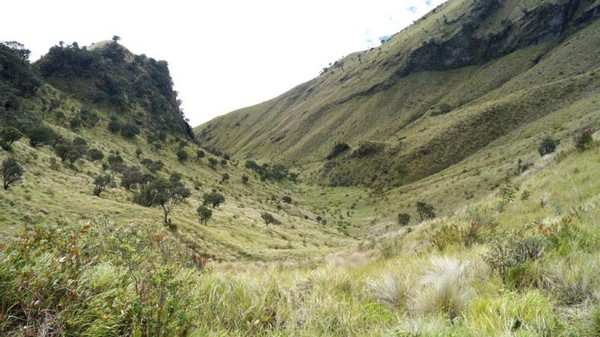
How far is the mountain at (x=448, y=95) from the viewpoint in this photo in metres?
84.3

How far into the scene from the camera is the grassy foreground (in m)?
2.93

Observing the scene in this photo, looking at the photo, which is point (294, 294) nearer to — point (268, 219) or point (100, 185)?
point (100, 185)

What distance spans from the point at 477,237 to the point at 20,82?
333ft

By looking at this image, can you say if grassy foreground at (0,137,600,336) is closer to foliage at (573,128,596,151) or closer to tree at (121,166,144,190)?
foliage at (573,128,596,151)

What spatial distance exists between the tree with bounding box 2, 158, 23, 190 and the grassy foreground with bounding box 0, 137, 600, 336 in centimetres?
3131

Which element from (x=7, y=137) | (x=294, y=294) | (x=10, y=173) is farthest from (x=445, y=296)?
(x=7, y=137)

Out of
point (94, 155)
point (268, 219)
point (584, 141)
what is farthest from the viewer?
point (94, 155)

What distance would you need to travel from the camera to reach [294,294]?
16.0 feet

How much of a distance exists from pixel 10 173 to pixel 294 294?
3580 centimetres

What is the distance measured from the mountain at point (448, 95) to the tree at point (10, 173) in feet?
234

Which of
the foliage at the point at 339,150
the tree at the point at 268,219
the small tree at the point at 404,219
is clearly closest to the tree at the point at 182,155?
the tree at the point at 268,219

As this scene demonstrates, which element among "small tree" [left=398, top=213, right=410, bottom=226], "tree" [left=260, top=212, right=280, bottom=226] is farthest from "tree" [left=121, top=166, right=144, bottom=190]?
"small tree" [left=398, top=213, right=410, bottom=226]

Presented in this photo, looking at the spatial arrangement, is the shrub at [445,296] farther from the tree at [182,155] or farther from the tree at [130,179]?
the tree at [182,155]

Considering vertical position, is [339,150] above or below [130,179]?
above
